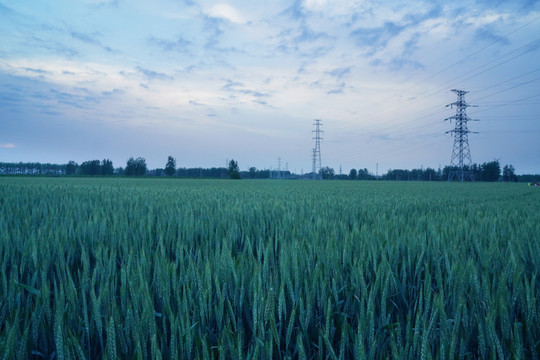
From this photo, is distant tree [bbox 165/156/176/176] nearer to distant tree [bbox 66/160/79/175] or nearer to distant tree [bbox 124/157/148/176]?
distant tree [bbox 124/157/148/176]

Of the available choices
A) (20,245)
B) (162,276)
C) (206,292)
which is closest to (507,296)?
(206,292)

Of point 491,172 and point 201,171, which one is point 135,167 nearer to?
point 201,171

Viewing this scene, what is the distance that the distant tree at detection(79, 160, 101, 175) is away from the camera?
84312 mm

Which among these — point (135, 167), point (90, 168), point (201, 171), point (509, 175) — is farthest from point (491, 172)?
point (90, 168)

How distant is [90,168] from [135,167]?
43.7 ft

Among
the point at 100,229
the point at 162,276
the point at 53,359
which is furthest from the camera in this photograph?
the point at 100,229

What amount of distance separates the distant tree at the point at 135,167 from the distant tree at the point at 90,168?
876 cm

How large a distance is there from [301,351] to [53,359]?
2.47 ft

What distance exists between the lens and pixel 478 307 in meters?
1.11

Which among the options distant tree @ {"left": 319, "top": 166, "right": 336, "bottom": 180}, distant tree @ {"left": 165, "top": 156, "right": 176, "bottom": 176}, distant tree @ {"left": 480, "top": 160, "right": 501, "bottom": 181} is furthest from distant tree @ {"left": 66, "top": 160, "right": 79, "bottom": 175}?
distant tree @ {"left": 480, "top": 160, "right": 501, "bottom": 181}

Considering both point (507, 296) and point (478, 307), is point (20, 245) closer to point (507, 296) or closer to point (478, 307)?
point (478, 307)

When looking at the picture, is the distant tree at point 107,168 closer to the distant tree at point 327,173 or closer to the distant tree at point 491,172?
the distant tree at point 327,173

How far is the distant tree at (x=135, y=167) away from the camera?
80.1 meters

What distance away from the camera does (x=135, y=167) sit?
Answer: 83000mm
